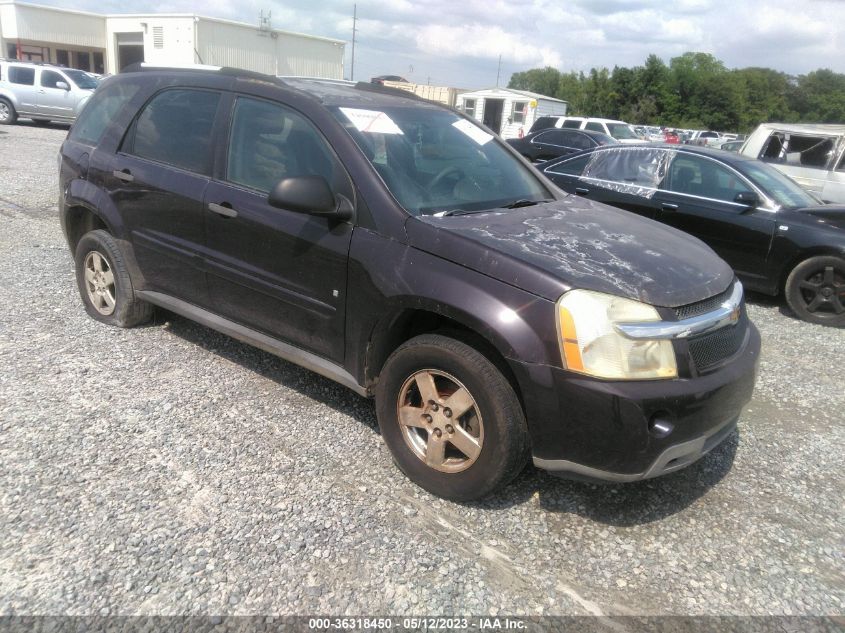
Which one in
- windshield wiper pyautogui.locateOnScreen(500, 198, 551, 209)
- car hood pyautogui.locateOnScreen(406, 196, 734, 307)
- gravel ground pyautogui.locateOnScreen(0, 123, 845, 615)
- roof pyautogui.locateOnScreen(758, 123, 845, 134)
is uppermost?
roof pyautogui.locateOnScreen(758, 123, 845, 134)

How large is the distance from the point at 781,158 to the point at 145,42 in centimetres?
3551

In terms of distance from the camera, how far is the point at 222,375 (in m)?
4.12

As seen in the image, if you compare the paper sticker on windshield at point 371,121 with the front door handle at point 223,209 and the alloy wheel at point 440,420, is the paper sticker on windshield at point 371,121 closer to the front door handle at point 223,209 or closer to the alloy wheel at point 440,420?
the front door handle at point 223,209

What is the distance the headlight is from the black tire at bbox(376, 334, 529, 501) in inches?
13.0

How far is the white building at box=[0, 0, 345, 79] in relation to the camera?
33.7m

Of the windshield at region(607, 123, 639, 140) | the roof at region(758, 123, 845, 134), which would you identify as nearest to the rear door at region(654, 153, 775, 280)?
the roof at region(758, 123, 845, 134)

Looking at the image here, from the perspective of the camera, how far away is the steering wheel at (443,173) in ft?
11.0

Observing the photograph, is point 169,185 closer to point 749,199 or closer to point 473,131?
point 473,131

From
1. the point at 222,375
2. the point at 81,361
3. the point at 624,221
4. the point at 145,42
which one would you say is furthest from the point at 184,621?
the point at 145,42

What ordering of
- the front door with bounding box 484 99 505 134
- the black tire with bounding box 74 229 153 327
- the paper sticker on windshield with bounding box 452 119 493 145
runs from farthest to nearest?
the front door with bounding box 484 99 505 134 → the black tire with bounding box 74 229 153 327 → the paper sticker on windshield with bounding box 452 119 493 145

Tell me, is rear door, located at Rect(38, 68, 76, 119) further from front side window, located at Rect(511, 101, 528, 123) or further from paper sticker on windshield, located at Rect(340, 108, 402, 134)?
front side window, located at Rect(511, 101, 528, 123)

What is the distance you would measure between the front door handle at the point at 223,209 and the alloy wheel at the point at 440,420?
4.71 ft

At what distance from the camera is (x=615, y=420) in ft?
8.25

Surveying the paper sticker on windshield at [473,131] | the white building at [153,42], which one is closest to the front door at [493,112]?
the white building at [153,42]
